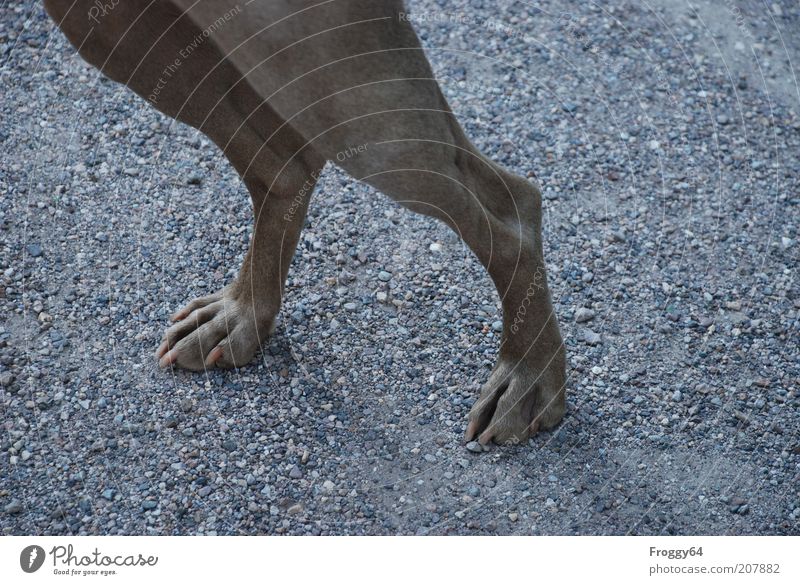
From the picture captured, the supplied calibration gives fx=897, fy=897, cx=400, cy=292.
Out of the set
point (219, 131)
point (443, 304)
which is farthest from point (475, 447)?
point (219, 131)

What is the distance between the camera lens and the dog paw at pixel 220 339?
3574 mm

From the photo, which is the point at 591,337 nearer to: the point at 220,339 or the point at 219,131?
the point at 220,339

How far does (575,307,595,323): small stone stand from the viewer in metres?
3.85

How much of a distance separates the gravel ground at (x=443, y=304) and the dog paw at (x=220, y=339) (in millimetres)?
84

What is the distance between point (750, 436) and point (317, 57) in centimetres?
222

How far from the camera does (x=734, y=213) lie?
4254 mm

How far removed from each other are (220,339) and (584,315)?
1536 mm

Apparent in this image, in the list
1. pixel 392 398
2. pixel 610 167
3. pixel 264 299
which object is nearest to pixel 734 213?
pixel 610 167

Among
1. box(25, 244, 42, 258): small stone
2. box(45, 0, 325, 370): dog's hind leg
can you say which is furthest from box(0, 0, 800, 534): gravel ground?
box(45, 0, 325, 370): dog's hind leg

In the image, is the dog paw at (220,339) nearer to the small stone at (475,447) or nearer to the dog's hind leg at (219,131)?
the dog's hind leg at (219,131)

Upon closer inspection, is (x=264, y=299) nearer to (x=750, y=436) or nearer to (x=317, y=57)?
(x=317, y=57)

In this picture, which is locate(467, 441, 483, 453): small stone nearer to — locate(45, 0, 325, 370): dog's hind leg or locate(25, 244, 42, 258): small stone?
locate(45, 0, 325, 370): dog's hind leg

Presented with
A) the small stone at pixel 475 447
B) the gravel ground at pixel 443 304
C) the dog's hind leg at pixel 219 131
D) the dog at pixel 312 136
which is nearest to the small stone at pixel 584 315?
the gravel ground at pixel 443 304
